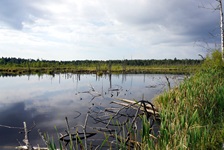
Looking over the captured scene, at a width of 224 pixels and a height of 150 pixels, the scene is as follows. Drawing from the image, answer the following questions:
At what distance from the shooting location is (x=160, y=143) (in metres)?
4.94

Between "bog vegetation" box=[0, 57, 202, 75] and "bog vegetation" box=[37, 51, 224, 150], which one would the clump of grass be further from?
"bog vegetation" box=[0, 57, 202, 75]

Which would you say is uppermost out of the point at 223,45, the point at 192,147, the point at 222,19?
the point at 222,19

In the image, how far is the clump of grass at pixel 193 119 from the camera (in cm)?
471

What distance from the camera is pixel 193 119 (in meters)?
5.68

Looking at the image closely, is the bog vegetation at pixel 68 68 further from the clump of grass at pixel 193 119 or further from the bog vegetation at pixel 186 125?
the bog vegetation at pixel 186 125

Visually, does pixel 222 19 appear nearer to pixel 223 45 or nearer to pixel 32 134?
pixel 223 45

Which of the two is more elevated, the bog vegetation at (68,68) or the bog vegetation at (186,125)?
the bog vegetation at (186,125)

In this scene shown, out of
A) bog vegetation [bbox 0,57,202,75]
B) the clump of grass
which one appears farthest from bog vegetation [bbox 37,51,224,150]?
bog vegetation [bbox 0,57,202,75]

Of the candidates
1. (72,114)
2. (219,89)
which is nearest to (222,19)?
(219,89)

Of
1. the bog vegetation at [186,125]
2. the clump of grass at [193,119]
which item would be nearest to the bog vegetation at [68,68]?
the clump of grass at [193,119]

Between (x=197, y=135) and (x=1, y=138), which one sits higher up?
(x=197, y=135)

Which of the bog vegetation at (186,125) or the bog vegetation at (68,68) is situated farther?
the bog vegetation at (68,68)

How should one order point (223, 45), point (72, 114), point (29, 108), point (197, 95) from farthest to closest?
1. point (223, 45)
2. point (29, 108)
3. point (72, 114)
4. point (197, 95)

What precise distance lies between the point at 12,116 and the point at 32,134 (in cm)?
472
